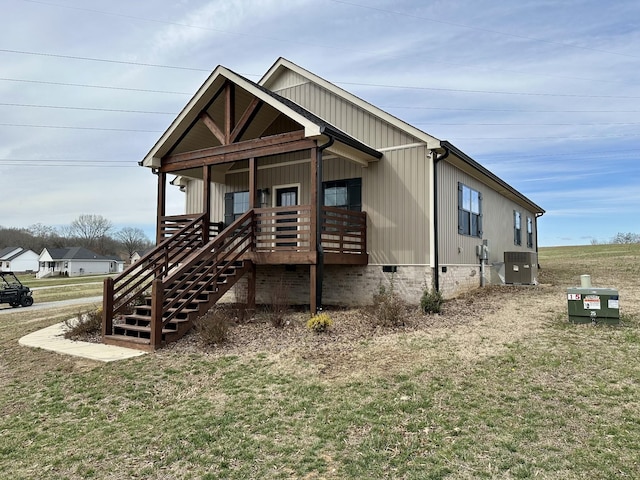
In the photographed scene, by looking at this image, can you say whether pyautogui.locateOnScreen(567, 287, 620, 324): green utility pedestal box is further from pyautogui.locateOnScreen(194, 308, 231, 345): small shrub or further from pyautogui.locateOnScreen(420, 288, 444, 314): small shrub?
pyautogui.locateOnScreen(194, 308, 231, 345): small shrub

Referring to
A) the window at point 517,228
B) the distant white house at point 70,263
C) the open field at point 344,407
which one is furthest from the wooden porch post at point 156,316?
the distant white house at point 70,263

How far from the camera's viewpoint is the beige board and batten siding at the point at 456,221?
36.9 ft

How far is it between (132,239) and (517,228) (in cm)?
8877

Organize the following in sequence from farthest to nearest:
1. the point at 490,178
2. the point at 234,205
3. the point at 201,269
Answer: the point at 490,178
the point at 234,205
the point at 201,269

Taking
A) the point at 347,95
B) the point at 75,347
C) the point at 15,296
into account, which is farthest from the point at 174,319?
the point at 15,296

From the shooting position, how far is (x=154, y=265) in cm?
1078

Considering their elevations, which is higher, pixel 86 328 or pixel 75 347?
pixel 86 328

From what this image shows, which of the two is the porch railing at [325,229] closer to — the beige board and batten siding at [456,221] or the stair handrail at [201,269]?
the stair handrail at [201,269]

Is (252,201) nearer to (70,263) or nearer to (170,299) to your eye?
Result: (170,299)

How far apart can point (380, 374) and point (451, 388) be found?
3.10ft

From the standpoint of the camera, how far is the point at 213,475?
3.68m

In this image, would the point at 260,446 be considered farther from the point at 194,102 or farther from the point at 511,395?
the point at 194,102

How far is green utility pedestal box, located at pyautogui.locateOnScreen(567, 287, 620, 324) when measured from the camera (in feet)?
25.3

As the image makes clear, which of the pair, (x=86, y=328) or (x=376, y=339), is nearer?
(x=376, y=339)
